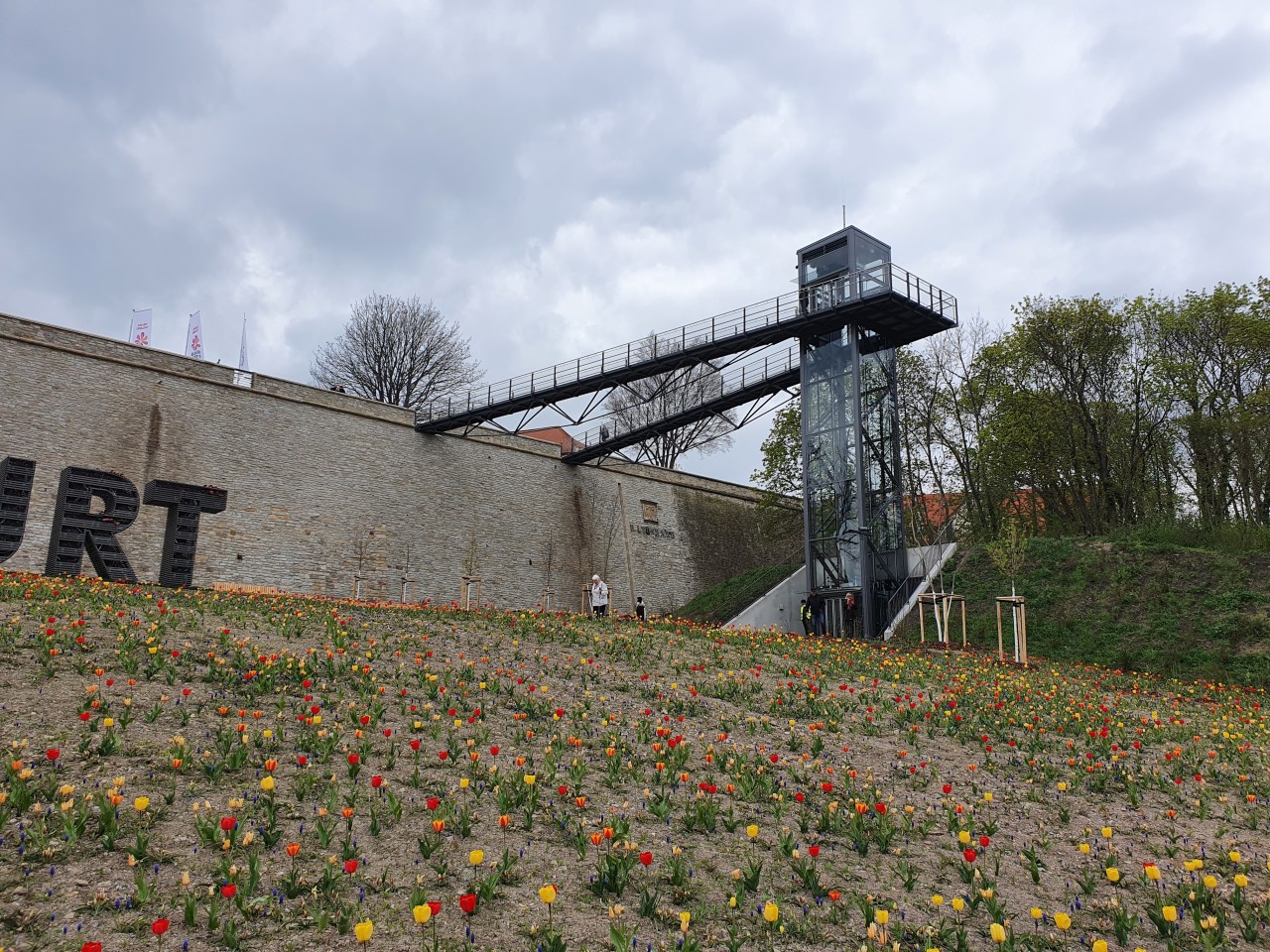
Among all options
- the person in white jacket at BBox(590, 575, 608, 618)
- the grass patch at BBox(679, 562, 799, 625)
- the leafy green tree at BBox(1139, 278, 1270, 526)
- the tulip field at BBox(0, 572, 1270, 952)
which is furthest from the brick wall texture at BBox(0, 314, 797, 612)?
the leafy green tree at BBox(1139, 278, 1270, 526)

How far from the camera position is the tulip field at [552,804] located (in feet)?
14.9

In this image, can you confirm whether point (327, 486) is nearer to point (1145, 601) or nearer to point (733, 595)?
point (733, 595)

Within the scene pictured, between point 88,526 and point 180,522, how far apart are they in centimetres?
155

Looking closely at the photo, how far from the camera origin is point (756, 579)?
31.3 m

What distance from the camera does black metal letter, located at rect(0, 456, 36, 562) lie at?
14531mm

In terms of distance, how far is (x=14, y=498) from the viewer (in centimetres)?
1474

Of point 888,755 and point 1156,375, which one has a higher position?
point 1156,375

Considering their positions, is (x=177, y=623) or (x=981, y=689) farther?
(x=981, y=689)

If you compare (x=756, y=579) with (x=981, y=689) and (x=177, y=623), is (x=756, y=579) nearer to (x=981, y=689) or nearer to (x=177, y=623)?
(x=981, y=689)

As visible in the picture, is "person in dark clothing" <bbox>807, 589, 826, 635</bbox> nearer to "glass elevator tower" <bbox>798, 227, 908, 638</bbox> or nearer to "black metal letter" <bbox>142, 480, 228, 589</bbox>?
"glass elevator tower" <bbox>798, 227, 908, 638</bbox>

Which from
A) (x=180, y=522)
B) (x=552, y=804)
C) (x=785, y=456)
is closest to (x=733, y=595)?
(x=785, y=456)

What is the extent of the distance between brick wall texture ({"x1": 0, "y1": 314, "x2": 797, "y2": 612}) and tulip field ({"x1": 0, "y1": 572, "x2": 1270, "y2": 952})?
12754mm

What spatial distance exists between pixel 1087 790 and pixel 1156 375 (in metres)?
25.1

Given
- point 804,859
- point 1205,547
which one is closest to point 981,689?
point 804,859
